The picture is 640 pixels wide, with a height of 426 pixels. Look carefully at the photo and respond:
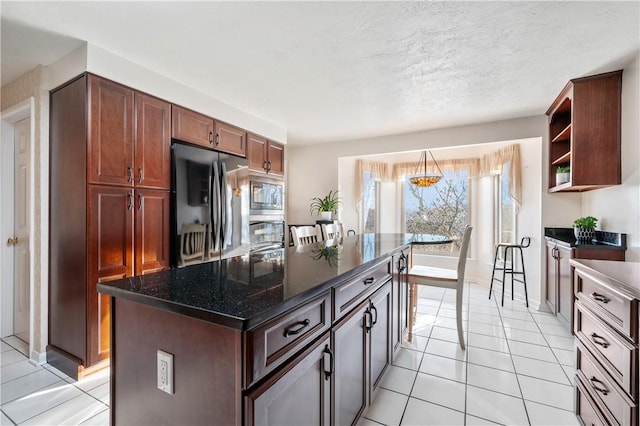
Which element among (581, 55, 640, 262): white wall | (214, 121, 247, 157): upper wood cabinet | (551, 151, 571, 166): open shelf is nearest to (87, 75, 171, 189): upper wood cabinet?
(214, 121, 247, 157): upper wood cabinet

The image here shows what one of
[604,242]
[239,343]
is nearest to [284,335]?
[239,343]

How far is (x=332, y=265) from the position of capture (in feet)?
4.54

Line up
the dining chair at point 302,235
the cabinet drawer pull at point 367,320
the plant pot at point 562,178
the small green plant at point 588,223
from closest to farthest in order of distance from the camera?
1. the cabinet drawer pull at point 367,320
2. the dining chair at point 302,235
3. the small green plant at point 588,223
4. the plant pot at point 562,178

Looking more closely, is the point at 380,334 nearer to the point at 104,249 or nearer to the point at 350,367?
the point at 350,367

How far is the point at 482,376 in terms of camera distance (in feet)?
6.83

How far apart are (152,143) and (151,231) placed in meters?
0.74

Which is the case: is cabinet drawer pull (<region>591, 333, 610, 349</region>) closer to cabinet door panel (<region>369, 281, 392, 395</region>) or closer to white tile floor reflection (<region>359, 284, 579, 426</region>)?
white tile floor reflection (<region>359, 284, 579, 426</region>)

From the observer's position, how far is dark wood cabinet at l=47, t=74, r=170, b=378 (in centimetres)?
206

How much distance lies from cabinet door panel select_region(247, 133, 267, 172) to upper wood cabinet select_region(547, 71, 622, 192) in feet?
10.7

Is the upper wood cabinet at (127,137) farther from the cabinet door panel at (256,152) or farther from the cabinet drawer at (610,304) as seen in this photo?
the cabinet drawer at (610,304)

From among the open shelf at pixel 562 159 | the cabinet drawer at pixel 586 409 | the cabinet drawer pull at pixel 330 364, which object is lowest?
the cabinet drawer at pixel 586 409

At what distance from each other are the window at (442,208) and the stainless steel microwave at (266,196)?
2.60 meters

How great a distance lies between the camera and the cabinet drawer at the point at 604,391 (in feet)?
3.60

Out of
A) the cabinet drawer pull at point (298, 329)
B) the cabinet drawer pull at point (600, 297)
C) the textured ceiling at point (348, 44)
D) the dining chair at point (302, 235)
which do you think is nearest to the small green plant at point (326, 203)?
the dining chair at point (302, 235)
